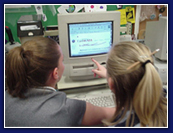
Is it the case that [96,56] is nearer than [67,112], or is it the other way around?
[67,112]

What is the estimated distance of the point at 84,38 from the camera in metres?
0.97

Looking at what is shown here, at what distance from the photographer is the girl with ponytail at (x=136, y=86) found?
0.56 meters

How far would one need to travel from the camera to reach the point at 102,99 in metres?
0.94

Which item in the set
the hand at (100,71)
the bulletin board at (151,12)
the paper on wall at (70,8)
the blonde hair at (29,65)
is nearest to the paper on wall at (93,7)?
the paper on wall at (70,8)

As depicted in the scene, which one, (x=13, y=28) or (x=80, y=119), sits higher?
(x=13, y=28)

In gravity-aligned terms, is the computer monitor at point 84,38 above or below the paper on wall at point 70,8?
below

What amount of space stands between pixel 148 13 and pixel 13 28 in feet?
3.96

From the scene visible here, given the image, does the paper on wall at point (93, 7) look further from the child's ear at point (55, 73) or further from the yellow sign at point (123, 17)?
the child's ear at point (55, 73)

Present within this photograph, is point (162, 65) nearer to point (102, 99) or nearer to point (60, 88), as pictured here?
point (102, 99)

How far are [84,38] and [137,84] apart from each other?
499 millimetres

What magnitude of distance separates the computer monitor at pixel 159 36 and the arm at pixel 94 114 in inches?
22.8

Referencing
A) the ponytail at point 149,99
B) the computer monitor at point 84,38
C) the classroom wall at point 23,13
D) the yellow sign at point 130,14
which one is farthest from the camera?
the yellow sign at point 130,14

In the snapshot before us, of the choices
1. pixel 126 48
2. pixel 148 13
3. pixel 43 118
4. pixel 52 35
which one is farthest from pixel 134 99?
pixel 148 13

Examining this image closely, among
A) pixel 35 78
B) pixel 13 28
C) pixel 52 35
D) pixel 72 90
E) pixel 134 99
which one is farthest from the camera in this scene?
pixel 13 28
